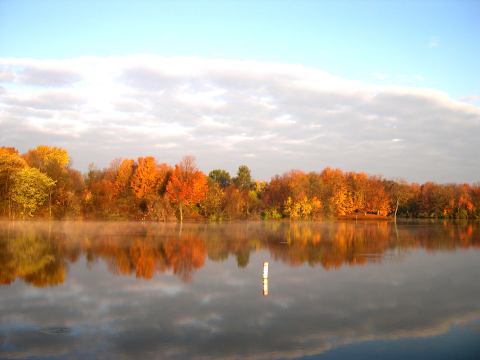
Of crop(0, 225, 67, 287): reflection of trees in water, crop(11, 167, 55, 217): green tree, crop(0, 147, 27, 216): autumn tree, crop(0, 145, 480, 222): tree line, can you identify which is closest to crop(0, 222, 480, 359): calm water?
crop(0, 225, 67, 287): reflection of trees in water

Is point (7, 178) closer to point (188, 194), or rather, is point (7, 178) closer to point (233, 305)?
point (188, 194)

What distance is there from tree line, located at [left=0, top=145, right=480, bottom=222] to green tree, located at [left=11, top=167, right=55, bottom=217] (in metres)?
0.12

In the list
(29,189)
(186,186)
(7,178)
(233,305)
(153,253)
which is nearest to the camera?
(233,305)

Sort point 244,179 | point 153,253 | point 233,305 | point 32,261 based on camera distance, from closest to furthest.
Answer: point 233,305
point 32,261
point 153,253
point 244,179

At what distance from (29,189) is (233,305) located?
5104 centimetres

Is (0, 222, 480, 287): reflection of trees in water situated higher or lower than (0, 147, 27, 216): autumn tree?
lower

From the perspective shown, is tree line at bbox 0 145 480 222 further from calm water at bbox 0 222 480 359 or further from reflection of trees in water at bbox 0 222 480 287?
calm water at bbox 0 222 480 359

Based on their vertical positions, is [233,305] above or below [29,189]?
below

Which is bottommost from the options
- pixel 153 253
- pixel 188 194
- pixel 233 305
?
pixel 233 305

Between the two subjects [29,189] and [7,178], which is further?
[29,189]

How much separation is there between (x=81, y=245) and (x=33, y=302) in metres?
18.1

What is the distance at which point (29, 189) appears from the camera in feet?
194

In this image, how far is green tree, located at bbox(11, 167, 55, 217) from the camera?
191 ft

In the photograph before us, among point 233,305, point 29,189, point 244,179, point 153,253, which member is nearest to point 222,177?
point 244,179
